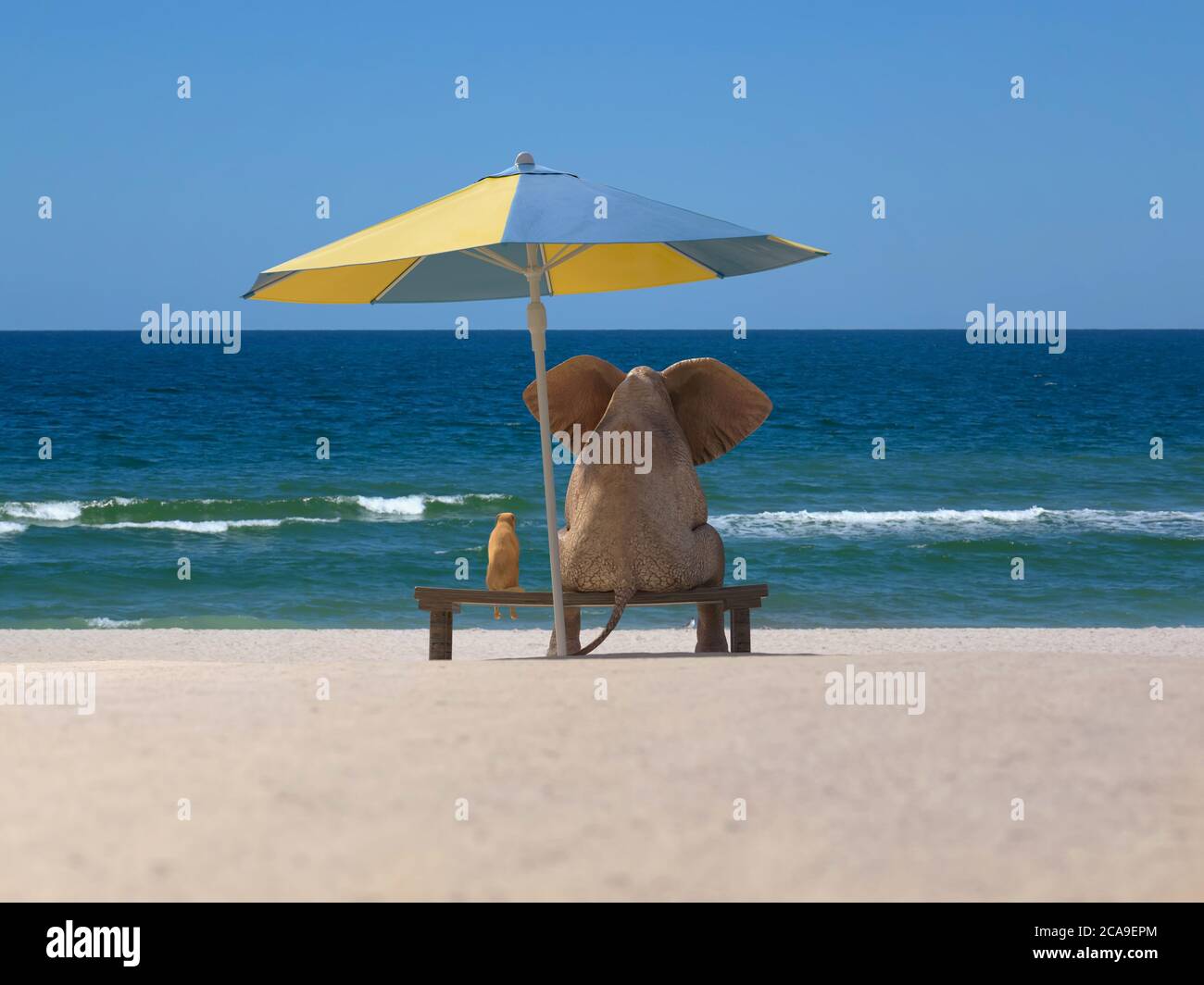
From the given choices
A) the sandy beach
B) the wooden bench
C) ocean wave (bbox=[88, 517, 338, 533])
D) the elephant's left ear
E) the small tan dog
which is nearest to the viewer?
the sandy beach

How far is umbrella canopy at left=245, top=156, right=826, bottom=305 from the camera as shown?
5.36 meters

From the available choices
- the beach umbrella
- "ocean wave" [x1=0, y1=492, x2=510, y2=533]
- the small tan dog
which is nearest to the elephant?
the beach umbrella

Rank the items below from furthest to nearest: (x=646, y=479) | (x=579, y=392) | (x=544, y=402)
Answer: (x=579, y=392) < (x=646, y=479) < (x=544, y=402)

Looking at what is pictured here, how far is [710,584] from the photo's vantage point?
25.2ft

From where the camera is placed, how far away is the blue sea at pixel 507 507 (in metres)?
15.2

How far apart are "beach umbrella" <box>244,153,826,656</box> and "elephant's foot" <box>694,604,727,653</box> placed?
3.23 feet

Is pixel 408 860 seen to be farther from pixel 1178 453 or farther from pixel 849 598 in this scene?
pixel 1178 453

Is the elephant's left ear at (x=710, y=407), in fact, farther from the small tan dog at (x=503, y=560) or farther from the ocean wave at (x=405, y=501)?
the ocean wave at (x=405, y=501)

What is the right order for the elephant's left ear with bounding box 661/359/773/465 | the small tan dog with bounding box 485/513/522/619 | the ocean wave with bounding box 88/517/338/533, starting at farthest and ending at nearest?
the ocean wave with bounding box 88/517/338/533 → the small tan dog with bounding box 485/513/522/619 → the elephant's left ear with bounding box 661/359/773/465

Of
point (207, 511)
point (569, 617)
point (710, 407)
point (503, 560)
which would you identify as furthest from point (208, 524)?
point (710, 407)

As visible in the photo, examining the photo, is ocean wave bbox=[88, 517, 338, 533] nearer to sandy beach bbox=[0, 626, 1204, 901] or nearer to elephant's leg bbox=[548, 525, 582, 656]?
elephant's leg bbox=[548, 525, 582, 656]

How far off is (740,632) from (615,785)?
4.08 m

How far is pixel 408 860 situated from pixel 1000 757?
191 centimetres

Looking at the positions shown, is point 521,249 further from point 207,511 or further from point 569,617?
point 207,511
